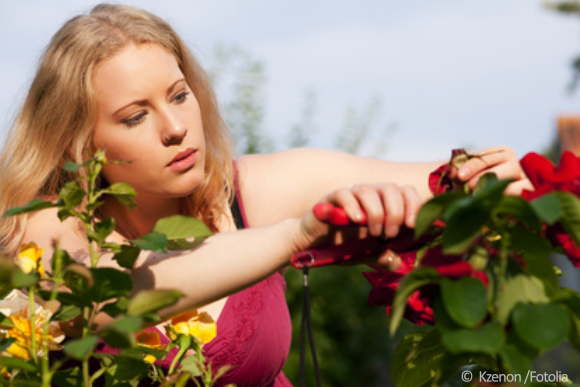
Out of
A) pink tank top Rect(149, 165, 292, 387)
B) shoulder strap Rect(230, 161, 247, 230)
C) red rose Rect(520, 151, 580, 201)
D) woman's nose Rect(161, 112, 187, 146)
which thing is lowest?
pink tank top Rect(149, 165, 292, 387)

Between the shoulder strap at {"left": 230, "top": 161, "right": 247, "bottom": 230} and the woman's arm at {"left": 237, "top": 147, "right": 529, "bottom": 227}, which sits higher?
the woman's arm at {"left": 237, "top": 147, "right": 529, "bottom": 227}

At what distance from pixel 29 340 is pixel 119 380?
13 cm

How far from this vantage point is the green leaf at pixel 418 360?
94 cm

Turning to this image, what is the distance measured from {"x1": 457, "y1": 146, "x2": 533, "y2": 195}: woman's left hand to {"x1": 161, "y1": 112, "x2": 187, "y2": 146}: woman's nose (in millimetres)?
678

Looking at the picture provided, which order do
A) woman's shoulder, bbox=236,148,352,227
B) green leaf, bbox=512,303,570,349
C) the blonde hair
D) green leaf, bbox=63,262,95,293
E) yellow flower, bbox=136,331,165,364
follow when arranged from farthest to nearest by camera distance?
woman's shoulder, bbox=236,148,352,227 < the blonde hair < yellow flower, bbox=136,331,165,364 < green leaf, bbox=63,262,95,293 < green leaf, bbox=512,303,570,349

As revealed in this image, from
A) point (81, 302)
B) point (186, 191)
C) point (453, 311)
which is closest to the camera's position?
point (453, 311)

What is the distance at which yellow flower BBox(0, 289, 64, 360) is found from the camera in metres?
1.00

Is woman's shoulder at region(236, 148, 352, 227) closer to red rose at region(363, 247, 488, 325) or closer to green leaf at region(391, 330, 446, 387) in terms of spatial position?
red rose at region(363, 247, 488, 325)

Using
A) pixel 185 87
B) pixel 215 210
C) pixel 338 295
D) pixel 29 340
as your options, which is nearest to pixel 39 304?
pixel 29 340

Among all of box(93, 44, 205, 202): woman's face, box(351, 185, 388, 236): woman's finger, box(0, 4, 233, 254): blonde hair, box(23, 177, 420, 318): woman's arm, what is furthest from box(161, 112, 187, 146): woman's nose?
box(351, 185, 388, 236): woman's finger

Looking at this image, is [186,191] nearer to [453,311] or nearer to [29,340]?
[29,340]

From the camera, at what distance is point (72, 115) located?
1.94 meters

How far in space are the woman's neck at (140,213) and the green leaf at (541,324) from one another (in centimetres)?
142

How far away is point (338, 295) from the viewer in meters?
7.61
